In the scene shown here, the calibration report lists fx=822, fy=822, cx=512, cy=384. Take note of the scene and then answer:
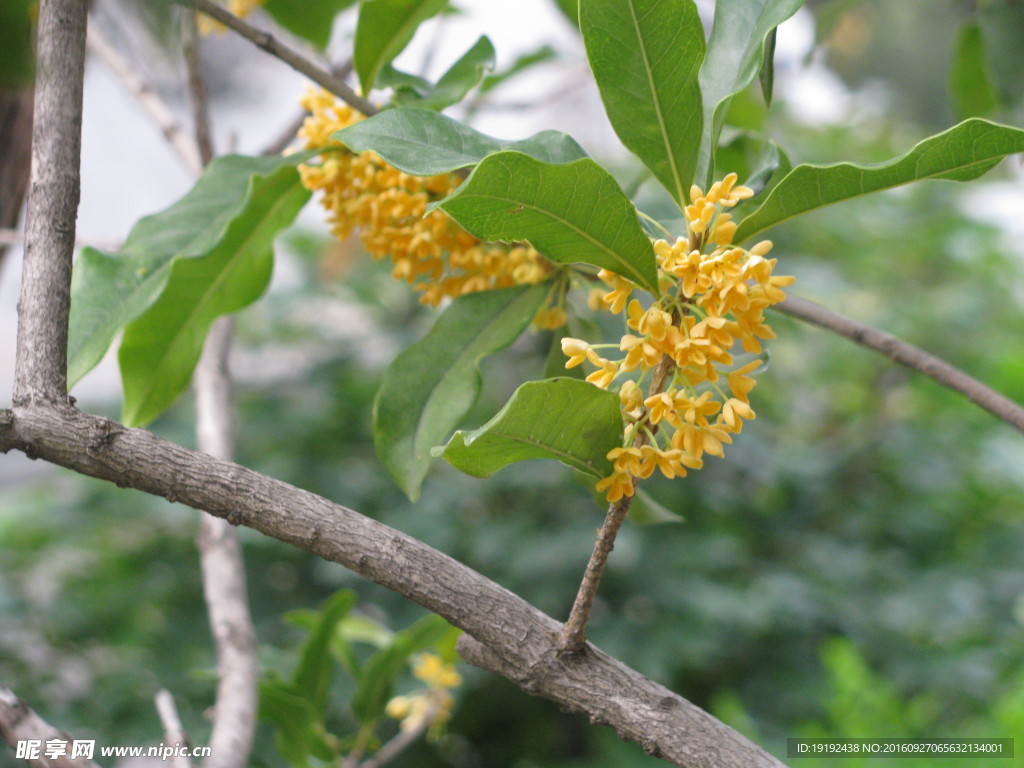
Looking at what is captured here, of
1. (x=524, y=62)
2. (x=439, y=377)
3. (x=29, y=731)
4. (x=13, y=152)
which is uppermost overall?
(x=524, y=62)

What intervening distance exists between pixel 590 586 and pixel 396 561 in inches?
4.1

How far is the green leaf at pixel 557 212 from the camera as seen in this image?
16.7 inches

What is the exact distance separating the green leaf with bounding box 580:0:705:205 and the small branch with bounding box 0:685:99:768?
0.49 m

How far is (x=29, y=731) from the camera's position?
1.36 feet

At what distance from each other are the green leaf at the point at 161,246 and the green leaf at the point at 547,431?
34 cm

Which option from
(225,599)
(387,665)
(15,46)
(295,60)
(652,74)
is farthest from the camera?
(387,665)

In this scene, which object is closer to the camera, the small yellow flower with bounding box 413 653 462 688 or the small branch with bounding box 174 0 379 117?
the small branch with bounding box 174 0 379 117

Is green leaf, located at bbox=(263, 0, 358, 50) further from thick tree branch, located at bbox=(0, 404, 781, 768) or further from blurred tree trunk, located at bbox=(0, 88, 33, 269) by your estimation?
thick tree branch, located at bbox=(0, 404, 781, 768)

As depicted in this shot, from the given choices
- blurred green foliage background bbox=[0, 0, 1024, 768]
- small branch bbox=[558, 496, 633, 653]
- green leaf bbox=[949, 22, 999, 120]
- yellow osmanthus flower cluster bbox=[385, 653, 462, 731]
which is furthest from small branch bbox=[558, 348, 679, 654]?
blurred green foliage background bbox=[0, 0, 1024, 768]

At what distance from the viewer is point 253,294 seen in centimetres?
75

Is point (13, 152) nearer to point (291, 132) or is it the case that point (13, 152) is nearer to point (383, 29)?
point (291, 132)

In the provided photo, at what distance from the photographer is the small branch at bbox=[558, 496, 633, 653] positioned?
1.44ft

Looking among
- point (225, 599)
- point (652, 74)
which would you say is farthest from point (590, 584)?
point (225, 599)

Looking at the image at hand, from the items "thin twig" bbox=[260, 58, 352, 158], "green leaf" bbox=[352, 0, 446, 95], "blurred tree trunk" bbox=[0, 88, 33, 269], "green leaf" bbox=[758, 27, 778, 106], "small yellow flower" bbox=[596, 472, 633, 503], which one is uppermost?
"thin twig" bbox=[260, 58, 352, 158]
